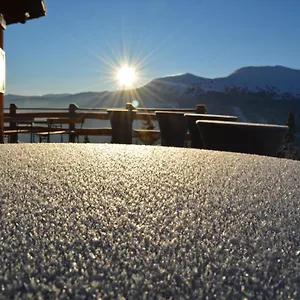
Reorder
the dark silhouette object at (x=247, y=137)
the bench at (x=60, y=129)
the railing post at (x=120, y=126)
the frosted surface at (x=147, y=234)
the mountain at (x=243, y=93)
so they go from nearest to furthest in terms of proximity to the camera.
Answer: the frosted surface at (x=147, y=234) < the dark silhouette object at (x=247, y=137) < the railing post at (x=120, y=126) < the bench at (x=60, y=129) < the mountain at (x=243, y=93)

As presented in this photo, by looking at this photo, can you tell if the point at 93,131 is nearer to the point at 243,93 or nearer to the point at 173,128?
the point at 173,128

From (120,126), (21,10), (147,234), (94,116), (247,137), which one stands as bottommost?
(147,234)

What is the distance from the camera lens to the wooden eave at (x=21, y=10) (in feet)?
15.7

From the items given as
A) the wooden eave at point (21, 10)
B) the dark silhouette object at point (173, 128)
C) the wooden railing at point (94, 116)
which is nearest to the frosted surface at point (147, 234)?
the dark silhouette object at point (173, 128)

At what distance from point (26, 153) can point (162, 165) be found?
0.46m

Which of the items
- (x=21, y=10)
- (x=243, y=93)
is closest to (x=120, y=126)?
(x=21, y=10)

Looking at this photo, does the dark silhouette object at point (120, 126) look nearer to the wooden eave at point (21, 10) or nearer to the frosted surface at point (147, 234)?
the wooden eave at point (21, 10)

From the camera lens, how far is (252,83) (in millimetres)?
154875

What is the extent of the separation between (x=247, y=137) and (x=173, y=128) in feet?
7.99

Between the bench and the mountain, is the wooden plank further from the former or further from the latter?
the mountain

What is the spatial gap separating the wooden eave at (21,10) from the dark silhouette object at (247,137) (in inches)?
148

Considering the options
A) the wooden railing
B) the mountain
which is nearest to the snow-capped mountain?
the mountain

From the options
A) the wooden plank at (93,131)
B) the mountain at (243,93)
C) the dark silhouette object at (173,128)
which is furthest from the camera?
the mountain at (243,93)

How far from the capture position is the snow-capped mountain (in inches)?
5758
